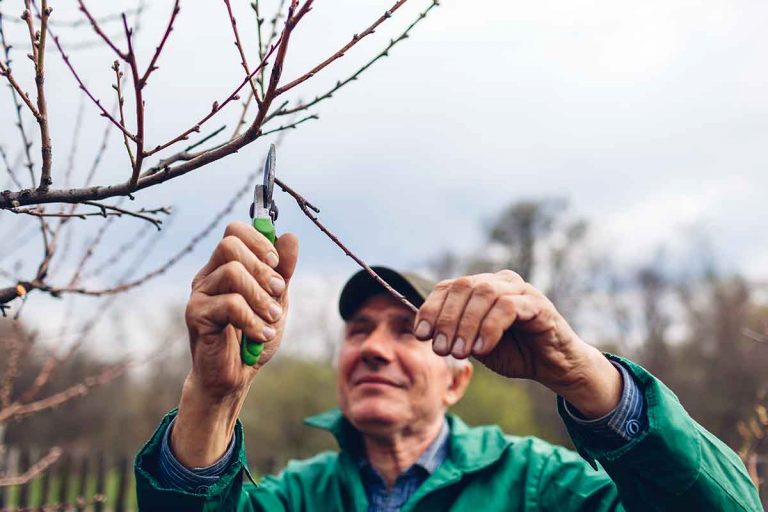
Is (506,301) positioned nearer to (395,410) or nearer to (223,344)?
(223,344)

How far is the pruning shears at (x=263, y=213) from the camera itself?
5.16ft

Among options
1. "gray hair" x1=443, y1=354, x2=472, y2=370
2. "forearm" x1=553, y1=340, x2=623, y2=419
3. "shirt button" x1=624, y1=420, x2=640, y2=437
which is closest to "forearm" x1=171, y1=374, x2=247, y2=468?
"forearm" x1=553, y1=340, x2=623, y2=419

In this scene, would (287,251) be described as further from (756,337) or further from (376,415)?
(756,337)

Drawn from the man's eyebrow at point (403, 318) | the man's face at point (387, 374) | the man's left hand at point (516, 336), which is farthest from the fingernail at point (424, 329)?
the man's eyebrow at point (403, 318)

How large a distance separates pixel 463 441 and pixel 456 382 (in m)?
0.50

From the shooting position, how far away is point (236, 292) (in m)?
1.50

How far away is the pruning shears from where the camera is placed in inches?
62.0

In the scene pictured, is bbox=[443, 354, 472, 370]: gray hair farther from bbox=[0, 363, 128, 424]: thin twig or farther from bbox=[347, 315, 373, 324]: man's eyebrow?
bbox=[0, 363, 128, 424]: thin twig

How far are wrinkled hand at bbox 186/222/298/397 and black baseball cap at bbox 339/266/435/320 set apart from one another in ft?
4.69

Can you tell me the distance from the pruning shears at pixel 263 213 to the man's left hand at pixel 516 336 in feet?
1.32

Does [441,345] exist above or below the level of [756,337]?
above

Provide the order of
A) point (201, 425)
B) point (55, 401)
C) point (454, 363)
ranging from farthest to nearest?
1. point (454, 363)
2. point (55, 401)
3. point (201, 425)

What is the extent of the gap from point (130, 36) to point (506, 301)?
3.14 feet

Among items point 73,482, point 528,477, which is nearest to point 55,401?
point 528,477
